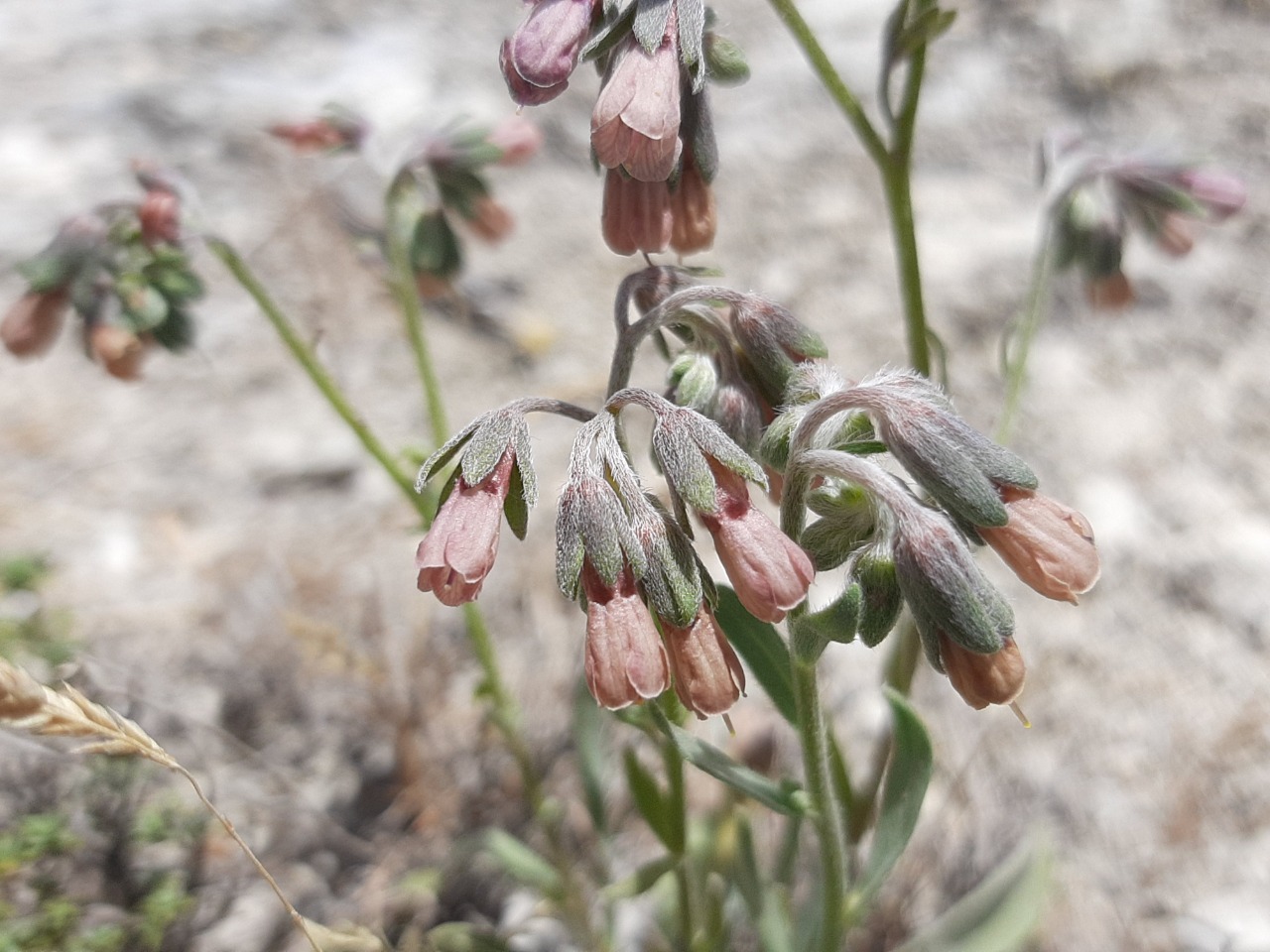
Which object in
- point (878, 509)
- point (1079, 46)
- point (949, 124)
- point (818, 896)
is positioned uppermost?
point (1079, 46)

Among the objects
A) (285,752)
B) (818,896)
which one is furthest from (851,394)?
(285,752)

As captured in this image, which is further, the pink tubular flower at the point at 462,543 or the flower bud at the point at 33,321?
the flower bud at the point at 33,321

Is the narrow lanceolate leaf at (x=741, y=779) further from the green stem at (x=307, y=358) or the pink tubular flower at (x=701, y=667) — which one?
the green stem at (x=307, y=358)

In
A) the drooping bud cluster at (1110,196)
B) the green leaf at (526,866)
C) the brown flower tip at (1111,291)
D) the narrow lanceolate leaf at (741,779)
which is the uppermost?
the drooping bud cluster at (1110,196)

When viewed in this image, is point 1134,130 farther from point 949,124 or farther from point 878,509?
point 878,509

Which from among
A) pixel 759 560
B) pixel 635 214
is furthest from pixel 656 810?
pixel 635 214

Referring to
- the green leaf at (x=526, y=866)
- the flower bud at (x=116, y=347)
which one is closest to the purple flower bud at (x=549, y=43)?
the flower bud at (x=116, y=347)
